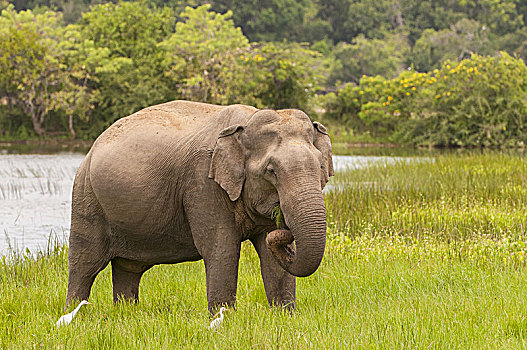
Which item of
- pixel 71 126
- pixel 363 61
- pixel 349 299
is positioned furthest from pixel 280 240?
pixel 363 61

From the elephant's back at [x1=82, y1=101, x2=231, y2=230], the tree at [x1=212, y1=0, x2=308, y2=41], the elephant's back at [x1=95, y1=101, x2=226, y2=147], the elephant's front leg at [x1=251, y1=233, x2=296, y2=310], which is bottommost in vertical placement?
the elephant's front leg at [x1=251, y1=233, x2=296, y2=310]

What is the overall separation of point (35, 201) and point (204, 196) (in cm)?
1143

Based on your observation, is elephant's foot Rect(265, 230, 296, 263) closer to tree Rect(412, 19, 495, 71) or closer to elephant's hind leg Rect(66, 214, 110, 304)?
elephant's hind leg Rect(66, 214, 110, 304)

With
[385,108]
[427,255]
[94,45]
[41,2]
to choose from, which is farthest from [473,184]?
[41,2]

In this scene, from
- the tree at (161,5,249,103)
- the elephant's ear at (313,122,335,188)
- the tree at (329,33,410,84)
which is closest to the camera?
the elephant's ear at (313,122,335,188)

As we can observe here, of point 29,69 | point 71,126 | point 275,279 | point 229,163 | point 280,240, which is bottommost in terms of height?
point 71,126

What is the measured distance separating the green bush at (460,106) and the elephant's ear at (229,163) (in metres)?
24.8

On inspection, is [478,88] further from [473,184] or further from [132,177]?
[132,177]

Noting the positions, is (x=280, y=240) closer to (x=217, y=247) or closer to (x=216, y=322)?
(x=217, y=247)

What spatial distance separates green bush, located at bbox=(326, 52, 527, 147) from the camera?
28562 millimetres

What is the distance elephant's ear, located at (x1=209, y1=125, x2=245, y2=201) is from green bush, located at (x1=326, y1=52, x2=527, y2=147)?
81.4 ft

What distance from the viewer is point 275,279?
4930 mm

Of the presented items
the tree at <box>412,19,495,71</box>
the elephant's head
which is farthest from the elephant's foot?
the tree at <box>412,19,495,71</box>

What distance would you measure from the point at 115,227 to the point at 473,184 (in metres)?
8.53
